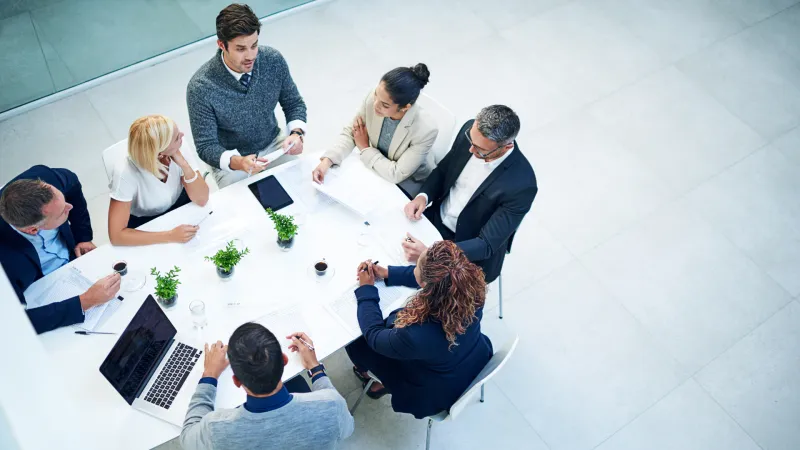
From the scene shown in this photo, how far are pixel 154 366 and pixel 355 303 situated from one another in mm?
835

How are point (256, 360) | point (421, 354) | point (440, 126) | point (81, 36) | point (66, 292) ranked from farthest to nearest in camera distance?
point (81, 36) → point (440, 126) → point (66, 292) → point (421, 354) → point (256, 360)

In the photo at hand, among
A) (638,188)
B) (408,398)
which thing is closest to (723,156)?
(638,188)

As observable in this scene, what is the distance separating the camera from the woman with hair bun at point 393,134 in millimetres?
3172

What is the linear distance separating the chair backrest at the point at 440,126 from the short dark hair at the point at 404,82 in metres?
0.24

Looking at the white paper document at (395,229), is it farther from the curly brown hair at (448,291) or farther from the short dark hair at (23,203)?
the short dark hair at (23,203)

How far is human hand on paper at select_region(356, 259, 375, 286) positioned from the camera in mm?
2859

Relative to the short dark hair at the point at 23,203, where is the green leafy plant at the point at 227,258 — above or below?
below

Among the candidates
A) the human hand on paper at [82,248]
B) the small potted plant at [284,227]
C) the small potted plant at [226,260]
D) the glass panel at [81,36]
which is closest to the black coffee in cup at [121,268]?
the small potted plant at [226,260]

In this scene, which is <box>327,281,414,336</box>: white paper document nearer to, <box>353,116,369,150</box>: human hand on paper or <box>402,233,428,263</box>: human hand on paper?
<box>402,233,428,263</box>: human hand on paper

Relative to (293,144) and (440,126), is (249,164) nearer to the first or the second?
(293,144)

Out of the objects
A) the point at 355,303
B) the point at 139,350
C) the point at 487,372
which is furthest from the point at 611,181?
the point at 139,350

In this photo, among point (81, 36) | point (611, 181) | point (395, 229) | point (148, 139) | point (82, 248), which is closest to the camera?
point (148, 139)

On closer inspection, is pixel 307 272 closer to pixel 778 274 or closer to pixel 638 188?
pixel 638 188

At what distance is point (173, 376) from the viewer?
257 cm
